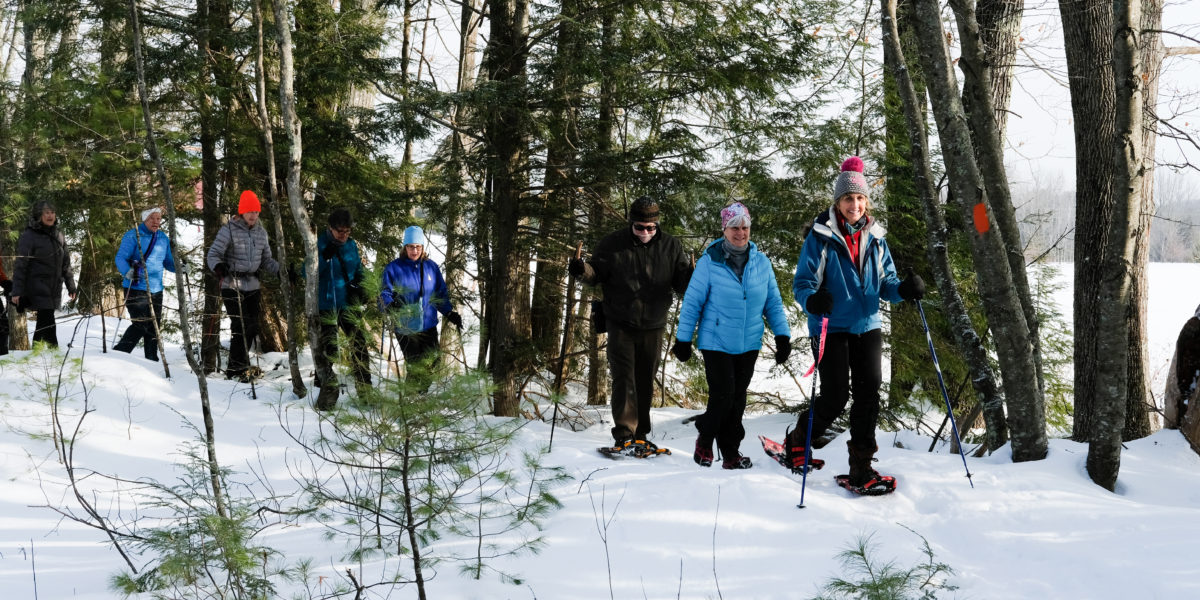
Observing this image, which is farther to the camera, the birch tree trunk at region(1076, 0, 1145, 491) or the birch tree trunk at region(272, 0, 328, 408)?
the birch tree trunk at region(272, 0, 328, 408)

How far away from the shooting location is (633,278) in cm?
606

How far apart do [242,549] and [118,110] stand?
7.70 meters

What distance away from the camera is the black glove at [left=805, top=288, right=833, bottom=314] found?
4.75 metres

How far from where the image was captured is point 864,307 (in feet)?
16.4

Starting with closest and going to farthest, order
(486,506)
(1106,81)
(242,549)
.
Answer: (242,549) → (486,506) → (1106,81)

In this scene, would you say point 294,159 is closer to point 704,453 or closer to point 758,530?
point 704,453

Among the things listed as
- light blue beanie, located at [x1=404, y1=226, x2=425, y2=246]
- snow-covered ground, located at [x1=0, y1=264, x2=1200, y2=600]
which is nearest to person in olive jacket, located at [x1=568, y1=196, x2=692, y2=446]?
snow-covered ground, located at [x1=0, y1=264, x2=1200, y2=600]

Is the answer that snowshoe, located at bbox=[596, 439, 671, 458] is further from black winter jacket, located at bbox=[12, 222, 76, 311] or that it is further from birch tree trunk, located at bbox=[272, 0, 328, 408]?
black winter jacket, located at bbox=[12, 222, 76, 311]

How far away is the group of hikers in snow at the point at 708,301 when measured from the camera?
16.4ft

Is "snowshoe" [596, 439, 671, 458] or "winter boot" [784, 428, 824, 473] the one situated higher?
"winter boot" [784, 428, 824, 473]

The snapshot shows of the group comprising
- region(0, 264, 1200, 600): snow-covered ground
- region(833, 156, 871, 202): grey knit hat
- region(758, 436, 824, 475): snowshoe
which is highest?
region(833, 156, 871, 202): grey knit hat

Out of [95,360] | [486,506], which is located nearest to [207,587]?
[486,506]

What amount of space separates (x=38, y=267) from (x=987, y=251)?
933 centimetres

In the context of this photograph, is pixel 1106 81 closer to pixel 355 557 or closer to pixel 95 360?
pixel 355 557
